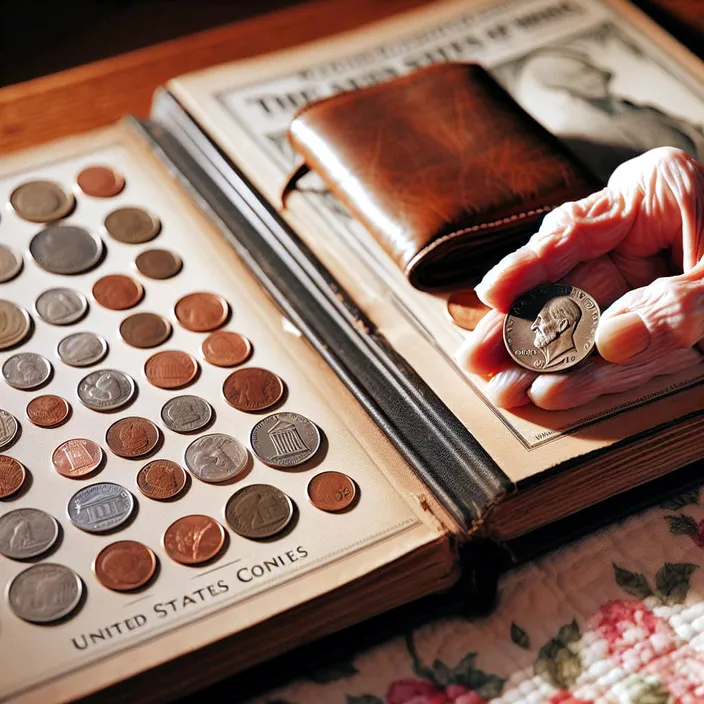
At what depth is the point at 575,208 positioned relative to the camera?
68 cm

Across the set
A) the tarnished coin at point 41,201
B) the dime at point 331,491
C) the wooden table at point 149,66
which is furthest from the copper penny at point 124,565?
the wooden table at point 149,66

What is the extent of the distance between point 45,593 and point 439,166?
43 cm

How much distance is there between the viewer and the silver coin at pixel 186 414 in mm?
679

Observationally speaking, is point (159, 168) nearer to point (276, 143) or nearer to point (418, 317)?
point (276, 143)

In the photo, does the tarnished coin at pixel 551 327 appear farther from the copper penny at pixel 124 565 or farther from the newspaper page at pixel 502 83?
the copper penny at pixel 124 565

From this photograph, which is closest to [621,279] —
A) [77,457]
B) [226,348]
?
[226,348]

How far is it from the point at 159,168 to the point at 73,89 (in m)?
0.16

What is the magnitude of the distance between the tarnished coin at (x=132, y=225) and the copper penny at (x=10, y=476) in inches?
8.9

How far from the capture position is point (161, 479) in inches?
25.6

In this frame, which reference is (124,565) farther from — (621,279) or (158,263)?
(621,279)

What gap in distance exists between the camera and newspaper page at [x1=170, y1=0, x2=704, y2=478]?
669 millimetres

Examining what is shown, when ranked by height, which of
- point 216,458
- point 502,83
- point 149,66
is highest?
point 149,66

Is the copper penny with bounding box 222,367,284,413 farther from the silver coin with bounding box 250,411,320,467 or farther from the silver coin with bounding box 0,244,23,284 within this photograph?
the silver coin with bounding box 0,244,23,284

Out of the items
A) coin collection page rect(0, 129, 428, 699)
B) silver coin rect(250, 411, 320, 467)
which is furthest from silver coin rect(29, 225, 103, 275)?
silver coin rect(250, 411, 320, 467)
